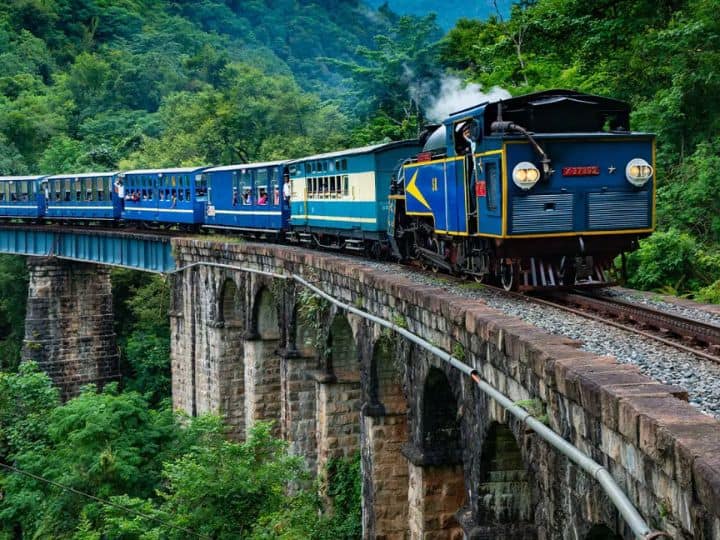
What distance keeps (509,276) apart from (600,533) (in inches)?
236

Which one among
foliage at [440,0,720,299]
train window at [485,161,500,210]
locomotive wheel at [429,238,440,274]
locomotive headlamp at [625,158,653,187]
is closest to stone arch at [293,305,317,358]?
locomotive wheel at [429,238,440,274]

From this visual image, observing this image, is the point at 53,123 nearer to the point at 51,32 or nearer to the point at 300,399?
the point at 51,32

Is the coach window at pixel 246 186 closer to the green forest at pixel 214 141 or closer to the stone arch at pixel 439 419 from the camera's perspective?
the green forest at pixel 214 141

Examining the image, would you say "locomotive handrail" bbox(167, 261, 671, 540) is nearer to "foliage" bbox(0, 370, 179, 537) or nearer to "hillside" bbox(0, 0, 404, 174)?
"foliage" bbox(0, 370, 179, 537)

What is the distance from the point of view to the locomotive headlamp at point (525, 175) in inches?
452

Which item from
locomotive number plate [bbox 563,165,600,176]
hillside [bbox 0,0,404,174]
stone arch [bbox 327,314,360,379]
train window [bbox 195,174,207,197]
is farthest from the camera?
hillside [bbox 0,0,404,174]

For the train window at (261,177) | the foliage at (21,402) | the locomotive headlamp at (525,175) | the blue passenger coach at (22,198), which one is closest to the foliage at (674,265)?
the locomotive headlamp at (525,175)

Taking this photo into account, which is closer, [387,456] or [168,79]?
[387,456]

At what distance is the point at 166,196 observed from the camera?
3344 centimetres

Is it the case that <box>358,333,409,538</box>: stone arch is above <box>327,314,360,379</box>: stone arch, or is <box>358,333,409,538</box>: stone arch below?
below

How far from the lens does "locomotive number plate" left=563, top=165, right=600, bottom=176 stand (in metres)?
11.8

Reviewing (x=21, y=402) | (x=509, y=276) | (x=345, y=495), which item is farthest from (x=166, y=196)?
(x=509, y=276)

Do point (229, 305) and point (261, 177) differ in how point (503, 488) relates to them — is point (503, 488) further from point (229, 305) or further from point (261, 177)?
point (261, 177)

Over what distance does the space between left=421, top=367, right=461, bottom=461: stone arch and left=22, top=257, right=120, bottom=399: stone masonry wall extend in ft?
96.8
